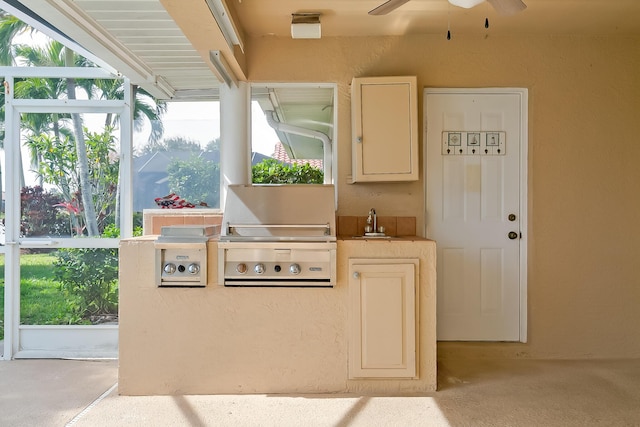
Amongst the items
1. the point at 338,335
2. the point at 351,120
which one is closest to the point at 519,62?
the point at 351,120

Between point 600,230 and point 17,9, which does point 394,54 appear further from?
point 17,9

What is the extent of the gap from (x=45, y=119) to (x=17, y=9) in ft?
3.30

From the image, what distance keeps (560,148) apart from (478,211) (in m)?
0.88

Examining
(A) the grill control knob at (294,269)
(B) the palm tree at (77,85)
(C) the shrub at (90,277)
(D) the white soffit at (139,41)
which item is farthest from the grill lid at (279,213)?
(C) the shrub at (90,277)

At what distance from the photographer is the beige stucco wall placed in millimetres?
3746

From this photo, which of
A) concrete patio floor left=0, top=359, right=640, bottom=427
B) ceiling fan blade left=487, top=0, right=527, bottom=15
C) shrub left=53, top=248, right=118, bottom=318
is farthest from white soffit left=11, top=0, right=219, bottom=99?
concrete patio floor left=0, top=359, right=640, bottom=427

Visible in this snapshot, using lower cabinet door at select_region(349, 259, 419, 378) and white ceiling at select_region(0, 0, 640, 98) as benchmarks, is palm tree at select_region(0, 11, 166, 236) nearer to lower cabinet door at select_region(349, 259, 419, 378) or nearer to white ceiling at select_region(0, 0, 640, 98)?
white ceiling at select_region(0, 0, 640, 98)

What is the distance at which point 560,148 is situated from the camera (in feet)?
12.3

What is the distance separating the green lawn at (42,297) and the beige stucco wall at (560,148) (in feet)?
8.23

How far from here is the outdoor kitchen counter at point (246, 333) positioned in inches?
117

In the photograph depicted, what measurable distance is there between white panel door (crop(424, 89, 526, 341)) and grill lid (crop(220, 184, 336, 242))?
108cm

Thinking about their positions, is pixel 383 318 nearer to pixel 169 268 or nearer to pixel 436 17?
pixel 169 268

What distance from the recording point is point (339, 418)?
265 centimetres

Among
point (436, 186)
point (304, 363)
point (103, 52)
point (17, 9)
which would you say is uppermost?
point (17, 9)
